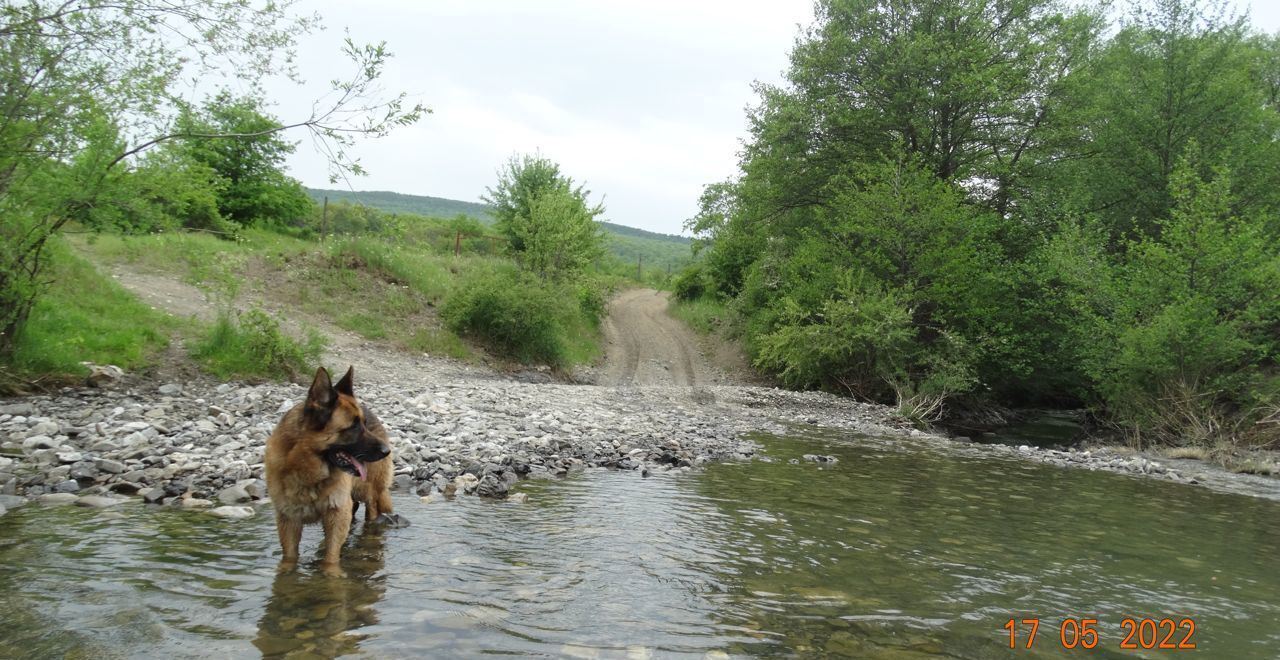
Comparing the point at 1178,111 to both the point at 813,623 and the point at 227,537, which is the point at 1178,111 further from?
the point at 227,537

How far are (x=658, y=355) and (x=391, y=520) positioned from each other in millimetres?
29729

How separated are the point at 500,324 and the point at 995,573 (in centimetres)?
2203

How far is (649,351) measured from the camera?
3716 cm

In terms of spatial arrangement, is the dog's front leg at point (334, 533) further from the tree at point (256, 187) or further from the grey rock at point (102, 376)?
the tree at point (256, 187)

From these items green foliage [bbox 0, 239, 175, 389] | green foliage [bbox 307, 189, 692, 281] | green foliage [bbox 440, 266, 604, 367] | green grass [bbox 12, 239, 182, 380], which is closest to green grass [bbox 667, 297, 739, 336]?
green foliage [bbox 307, 189, 692, 281]

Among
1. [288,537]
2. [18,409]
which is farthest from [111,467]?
[18,409]

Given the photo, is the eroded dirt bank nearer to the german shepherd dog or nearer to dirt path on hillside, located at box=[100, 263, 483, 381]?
dirt path on hillside, located at box=[100, 263, 483, 381]

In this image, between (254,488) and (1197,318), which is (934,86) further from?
(254,488)

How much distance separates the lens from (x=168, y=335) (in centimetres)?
1523

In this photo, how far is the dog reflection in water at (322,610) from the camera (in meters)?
4.11

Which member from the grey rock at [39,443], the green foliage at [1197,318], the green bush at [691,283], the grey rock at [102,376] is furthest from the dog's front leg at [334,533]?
the green bush at [691,283]

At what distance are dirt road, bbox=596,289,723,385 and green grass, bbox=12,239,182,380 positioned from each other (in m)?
16.0

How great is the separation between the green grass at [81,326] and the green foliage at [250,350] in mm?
986

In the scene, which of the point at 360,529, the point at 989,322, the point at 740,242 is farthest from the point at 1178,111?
the point at 360,529
